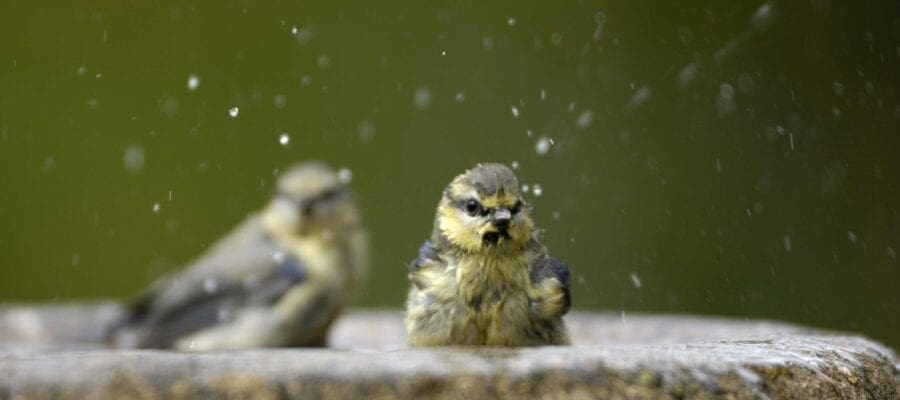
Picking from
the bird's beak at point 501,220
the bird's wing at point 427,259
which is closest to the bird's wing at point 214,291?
the bird's wing at point 427,259

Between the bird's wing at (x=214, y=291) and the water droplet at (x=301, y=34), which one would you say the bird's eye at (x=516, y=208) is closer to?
the bird's wing at (x=214, y=291)

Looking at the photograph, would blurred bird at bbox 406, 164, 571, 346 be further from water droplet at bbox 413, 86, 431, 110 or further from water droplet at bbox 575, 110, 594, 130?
water droplet at bbox 413, 86, 431, 110

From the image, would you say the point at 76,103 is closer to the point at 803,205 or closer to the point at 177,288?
the point at 177,288

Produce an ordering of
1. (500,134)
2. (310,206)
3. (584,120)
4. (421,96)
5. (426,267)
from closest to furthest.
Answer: (426,267) → (310,206) → (584,120) → (500,134) → (421,96)

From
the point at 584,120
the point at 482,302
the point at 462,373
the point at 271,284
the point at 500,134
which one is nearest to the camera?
the point at 462,373

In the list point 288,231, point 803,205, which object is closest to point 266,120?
point 288,231

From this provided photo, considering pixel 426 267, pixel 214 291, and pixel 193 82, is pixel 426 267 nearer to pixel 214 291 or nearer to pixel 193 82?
pixel 214 291

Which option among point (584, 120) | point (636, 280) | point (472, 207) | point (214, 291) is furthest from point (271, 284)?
point (636, 280)
